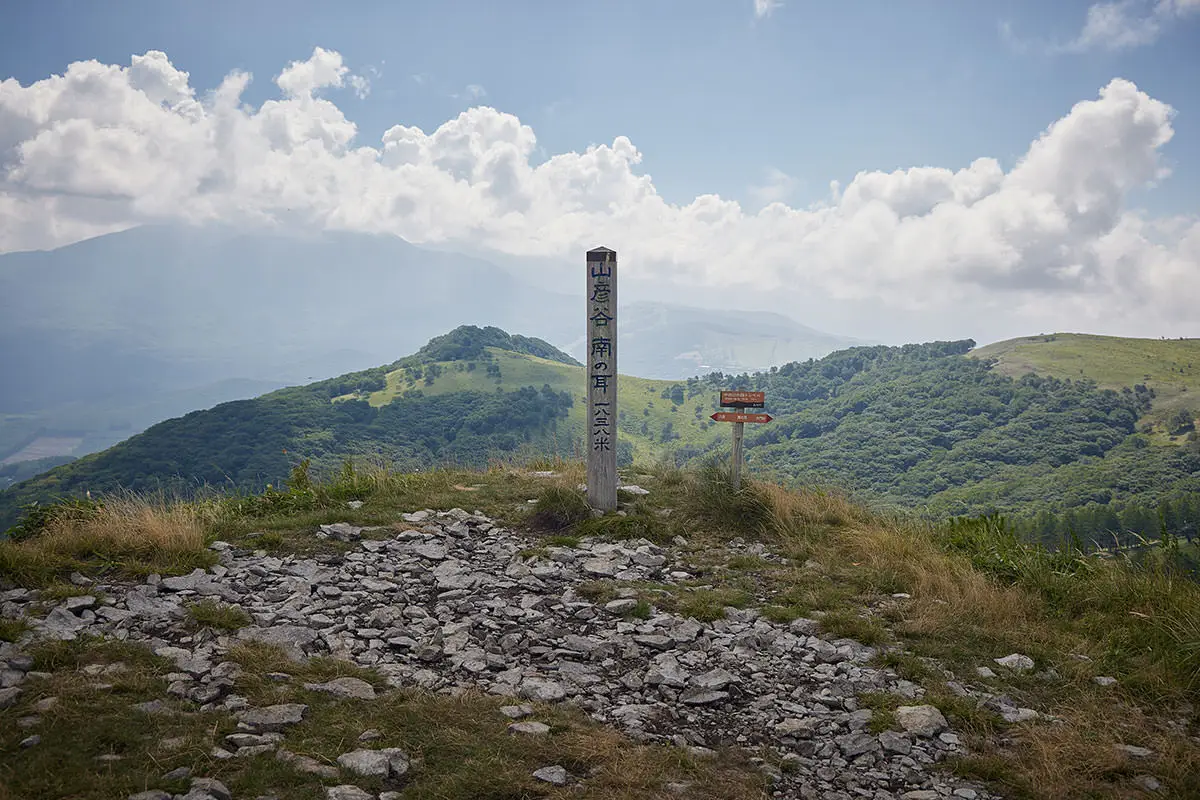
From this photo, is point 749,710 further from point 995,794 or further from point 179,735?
point 179,735

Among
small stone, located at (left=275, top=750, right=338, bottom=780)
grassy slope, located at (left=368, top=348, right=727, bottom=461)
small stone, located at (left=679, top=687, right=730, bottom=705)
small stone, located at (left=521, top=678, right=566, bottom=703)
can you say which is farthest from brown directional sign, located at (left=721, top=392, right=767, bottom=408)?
grassy slope, located at (left=368, top=348, right=727, bottom=461)

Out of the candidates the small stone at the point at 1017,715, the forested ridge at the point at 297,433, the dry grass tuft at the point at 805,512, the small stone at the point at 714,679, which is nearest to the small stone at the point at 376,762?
the small stone at the point at 714,679

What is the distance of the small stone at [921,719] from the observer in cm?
507

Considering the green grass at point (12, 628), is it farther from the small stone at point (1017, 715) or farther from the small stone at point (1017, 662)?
the small stone at point (1017, 662)

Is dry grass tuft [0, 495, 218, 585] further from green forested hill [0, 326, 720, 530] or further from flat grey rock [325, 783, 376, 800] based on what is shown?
green forested hill [0, 326, 720, 530]

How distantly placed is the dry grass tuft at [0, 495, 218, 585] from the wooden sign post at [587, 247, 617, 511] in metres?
5.19

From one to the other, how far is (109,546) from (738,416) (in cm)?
827

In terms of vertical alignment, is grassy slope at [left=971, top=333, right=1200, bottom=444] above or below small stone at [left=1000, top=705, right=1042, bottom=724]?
above

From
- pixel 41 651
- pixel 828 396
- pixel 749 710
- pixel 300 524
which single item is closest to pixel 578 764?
pixel 749 710

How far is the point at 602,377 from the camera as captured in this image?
35.2 feet

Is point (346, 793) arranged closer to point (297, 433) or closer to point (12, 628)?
point (12, 628)

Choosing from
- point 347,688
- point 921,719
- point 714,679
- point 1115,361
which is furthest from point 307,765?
point 1115,361

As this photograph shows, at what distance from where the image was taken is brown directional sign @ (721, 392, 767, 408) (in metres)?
11.0

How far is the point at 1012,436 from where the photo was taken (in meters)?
71.9
